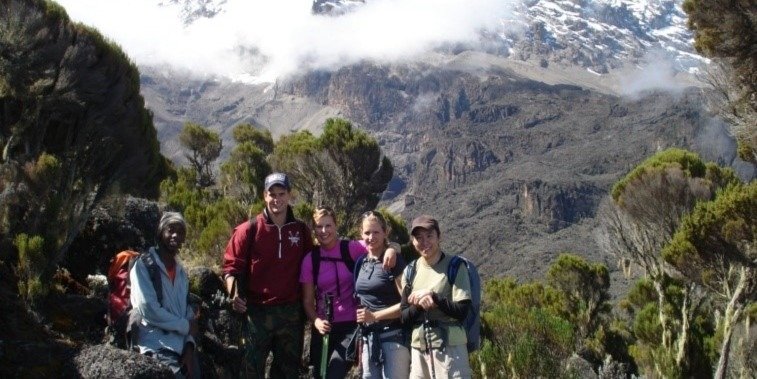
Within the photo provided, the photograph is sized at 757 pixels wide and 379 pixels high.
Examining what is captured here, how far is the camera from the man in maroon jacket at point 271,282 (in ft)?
16.8

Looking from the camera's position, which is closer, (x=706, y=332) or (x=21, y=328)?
(x=21, y=328)

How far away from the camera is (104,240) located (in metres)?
8.63

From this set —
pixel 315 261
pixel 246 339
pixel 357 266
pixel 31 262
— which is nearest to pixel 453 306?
pixel 357 266

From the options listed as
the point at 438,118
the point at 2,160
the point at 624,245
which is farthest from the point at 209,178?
the point at 438,118

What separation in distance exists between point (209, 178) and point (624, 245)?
2111 cm

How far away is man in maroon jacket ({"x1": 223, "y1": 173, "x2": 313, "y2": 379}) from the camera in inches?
202

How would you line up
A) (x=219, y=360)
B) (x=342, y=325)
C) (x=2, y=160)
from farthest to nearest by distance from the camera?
(x=2, y=160)
(x=219, y=360)
(x=342, y=325)

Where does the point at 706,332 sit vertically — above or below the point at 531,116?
above

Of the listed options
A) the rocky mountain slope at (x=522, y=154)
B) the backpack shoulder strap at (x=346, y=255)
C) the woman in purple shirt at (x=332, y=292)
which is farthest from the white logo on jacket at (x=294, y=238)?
the rocky mountain slope at (x=522, y=154)

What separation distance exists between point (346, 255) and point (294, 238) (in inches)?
15.7

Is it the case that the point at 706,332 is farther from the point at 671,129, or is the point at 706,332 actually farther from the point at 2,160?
the point at 671,129

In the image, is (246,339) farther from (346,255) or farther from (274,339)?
(346,255)

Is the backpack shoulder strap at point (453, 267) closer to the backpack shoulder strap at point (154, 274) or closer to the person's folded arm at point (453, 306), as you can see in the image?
the person's folded arm at point (453, 306)

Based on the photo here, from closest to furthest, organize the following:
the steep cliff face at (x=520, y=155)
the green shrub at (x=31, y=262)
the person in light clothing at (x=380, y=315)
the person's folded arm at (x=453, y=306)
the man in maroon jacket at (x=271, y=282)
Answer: the person's folded arm at (x=453, y=306), the person in light clothing at (x=380, y=315), the man in maroon jacket at (x=271, y=282), the green shrub at (x=31, y=262), the steep cliff face at (x=520, y=155)
